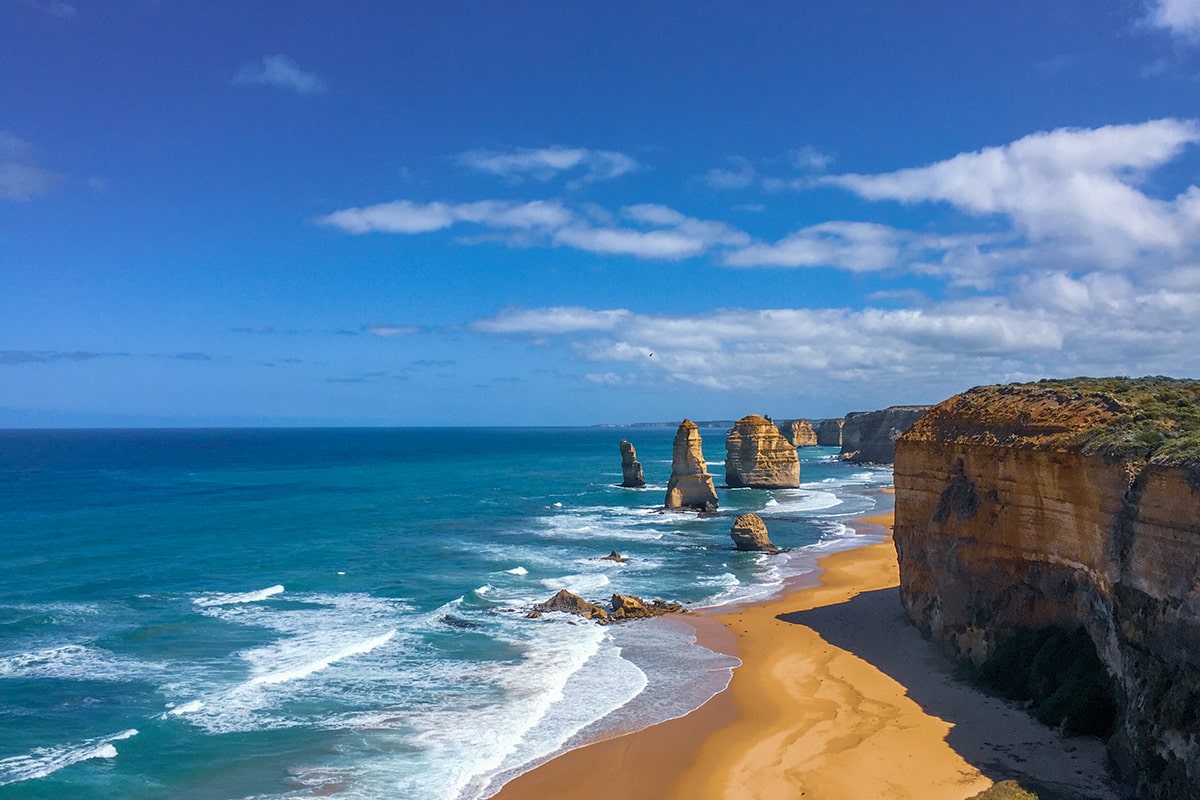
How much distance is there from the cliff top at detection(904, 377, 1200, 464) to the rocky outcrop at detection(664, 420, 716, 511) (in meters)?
39.5

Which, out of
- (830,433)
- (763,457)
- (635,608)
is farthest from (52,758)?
(830,433)

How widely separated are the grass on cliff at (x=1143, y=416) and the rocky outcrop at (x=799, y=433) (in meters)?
141

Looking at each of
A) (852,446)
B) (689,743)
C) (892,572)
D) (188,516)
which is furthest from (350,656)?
(852,446)

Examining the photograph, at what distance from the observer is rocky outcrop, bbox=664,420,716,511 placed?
66438 millimetres

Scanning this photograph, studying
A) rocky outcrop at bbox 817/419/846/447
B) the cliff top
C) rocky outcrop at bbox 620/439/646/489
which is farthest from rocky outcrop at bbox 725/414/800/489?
rocky outcrop at bbox 817/419/846/447

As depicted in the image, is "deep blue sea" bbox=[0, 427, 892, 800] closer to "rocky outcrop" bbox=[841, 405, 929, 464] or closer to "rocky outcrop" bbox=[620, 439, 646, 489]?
"rocky outcrop" bbox=[620, 439, 646, 489]

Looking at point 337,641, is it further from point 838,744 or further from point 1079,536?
point 1079,536

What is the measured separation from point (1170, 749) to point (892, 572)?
24.9 metres

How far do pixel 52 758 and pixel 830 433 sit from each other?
532 feet

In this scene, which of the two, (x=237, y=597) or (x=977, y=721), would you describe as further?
(x=237, y=597)

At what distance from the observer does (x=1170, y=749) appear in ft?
46.3

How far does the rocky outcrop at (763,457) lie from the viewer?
8219cm

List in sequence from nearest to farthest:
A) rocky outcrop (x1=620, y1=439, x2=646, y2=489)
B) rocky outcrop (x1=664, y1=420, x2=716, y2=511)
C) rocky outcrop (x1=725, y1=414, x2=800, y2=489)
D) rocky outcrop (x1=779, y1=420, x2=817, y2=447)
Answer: rocky outcrop (x1=664, y1=420, x2=716, y2=511), rocky outcrop (x1=725, y1=414, x2=800, y2=489), rocky outcrop (x1=620, y1=439, x2=646, y2=489), rocky outcrop (x1=779, y1=420, x2=817, y2=447)

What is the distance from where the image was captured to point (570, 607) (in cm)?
3297
